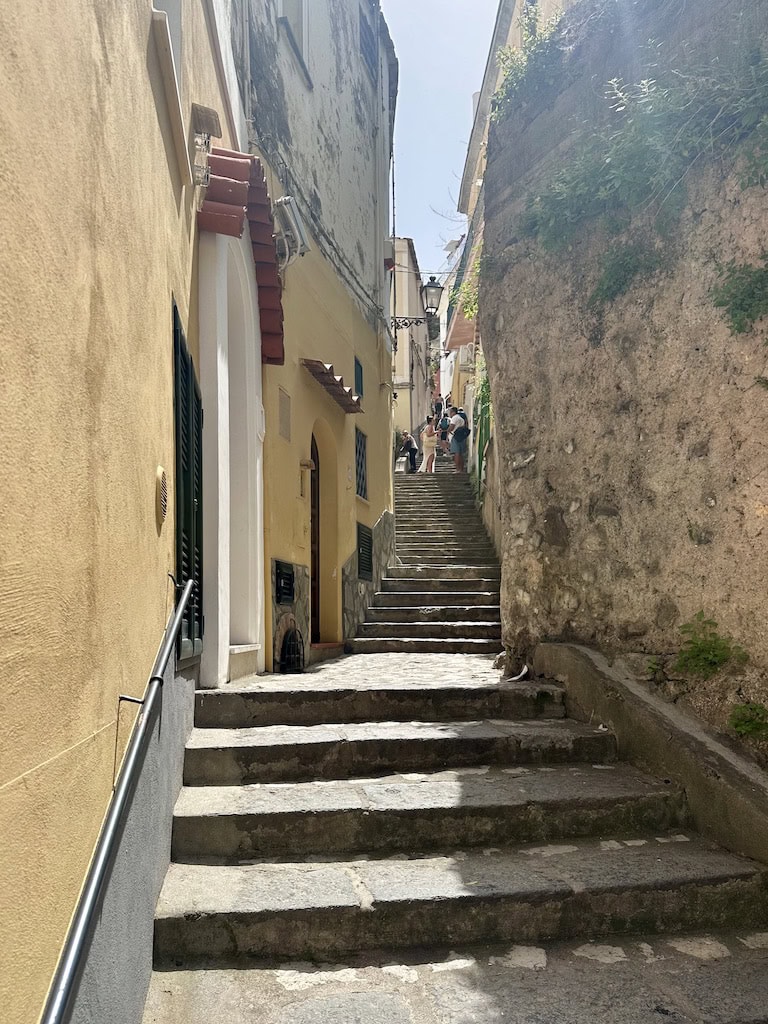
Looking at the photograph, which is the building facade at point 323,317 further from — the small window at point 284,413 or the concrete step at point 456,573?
the concrete step at point 456,573

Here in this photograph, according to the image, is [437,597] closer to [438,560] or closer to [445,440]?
[438,560]

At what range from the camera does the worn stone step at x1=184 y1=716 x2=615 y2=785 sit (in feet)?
12.8

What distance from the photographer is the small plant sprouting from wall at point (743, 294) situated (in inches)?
149

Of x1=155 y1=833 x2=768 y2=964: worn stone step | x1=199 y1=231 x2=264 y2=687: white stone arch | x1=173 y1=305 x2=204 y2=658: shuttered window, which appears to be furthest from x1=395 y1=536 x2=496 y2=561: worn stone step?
x1=155 y1=833 x2=768 y2=964: worn stone step

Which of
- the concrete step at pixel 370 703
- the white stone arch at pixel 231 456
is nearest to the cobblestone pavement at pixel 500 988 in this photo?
the concrete step at pixel 370 703

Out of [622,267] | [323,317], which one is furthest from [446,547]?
[622,267]

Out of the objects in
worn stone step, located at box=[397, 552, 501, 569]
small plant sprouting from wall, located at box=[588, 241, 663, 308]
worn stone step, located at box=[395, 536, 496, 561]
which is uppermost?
small plant sprouting from wall, located at box=[588, 241, 663, 308]

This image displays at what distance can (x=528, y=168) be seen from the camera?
582 cm

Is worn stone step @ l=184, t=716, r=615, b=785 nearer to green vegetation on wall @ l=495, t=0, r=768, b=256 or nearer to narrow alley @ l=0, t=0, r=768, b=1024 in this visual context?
narrow alley @ l=0, t=0, r=768, b=1024

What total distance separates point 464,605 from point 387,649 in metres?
1.45

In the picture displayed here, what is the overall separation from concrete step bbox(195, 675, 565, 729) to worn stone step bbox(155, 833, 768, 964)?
1.23 metres

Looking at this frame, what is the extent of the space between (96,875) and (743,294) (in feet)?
12.4

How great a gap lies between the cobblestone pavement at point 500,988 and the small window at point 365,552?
6465 mm

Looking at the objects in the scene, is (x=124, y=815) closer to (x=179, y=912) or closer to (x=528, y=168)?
(x=179, y=912)
